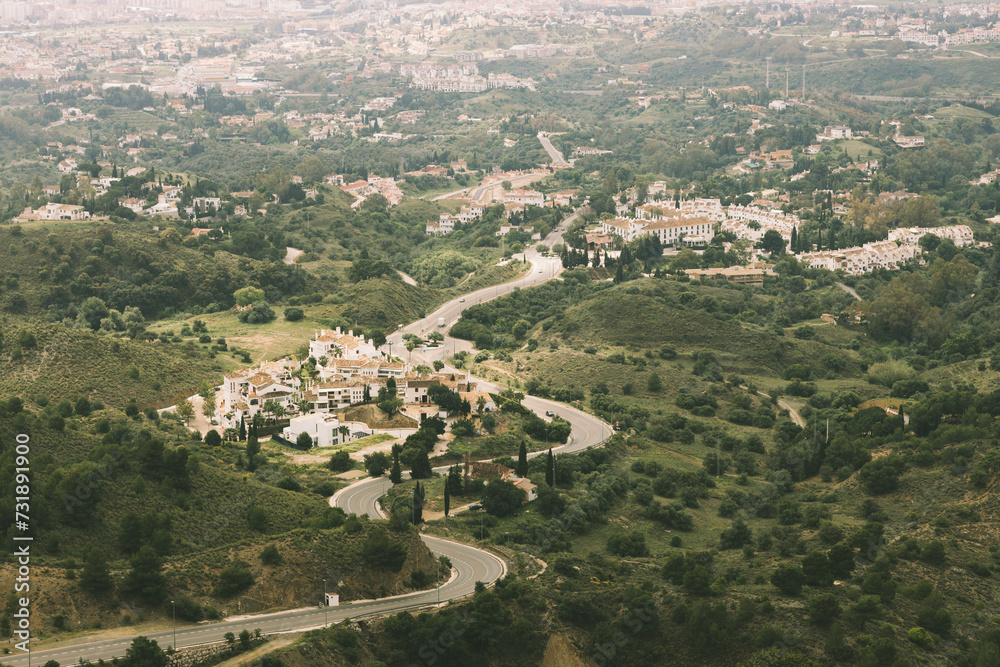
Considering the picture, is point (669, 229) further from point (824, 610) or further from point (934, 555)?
point (824, 610)

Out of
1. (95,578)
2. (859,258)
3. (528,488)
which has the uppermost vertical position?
(95,578)

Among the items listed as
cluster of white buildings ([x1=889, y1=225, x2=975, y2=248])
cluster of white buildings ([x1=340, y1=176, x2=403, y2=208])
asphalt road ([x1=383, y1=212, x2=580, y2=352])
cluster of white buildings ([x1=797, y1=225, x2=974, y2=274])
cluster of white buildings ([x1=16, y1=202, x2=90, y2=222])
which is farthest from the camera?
cluster of white buildings ([x1=340, y1=176, x2=403, y2=208])

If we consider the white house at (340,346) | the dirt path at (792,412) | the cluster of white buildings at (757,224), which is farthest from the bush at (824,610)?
the cluster of white buildings at (757,224)

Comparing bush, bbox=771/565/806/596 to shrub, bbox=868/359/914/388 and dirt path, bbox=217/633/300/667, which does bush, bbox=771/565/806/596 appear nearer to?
dirt path, bbox=217/633/300/667

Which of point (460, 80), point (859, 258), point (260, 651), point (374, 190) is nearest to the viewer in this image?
point (260, 651)

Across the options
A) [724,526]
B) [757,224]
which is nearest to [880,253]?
[757,224]

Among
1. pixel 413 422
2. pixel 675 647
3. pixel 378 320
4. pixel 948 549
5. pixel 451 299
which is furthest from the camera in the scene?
pixel 451 299

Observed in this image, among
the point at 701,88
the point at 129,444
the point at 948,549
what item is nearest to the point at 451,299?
the point at 129,444

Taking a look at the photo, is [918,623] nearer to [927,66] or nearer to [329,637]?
[329,637]

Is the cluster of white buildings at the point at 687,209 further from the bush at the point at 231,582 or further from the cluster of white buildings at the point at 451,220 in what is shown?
the bush at the point at 231,582

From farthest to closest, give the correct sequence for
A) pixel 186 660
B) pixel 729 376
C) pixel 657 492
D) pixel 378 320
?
pixel 378 320, pixel 729 376, pixel 657 492, pixel 186 660

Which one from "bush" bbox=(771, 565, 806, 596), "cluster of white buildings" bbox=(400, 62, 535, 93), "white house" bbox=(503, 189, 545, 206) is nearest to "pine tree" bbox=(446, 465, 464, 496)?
"bush" bbox=(771, 565, 806, 596)
